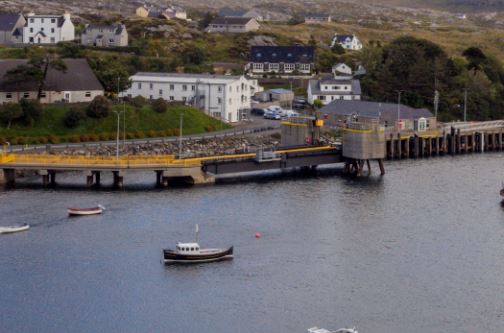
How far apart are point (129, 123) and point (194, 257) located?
36.2 meters

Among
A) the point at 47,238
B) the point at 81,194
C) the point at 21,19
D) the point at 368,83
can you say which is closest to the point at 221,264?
the point at 47,238

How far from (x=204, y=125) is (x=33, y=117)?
1510cm

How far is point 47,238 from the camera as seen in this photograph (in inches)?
2391

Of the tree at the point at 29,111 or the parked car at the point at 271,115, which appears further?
the parked car at the point at 271,115

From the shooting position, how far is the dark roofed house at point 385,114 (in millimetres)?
98562

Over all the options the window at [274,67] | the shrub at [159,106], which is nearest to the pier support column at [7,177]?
the shrub at [159,106]

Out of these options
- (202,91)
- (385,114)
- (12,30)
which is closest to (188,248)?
(385,114)

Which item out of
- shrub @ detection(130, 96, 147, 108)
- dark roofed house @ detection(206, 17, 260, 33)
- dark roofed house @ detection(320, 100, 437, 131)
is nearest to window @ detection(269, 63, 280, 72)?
dark roofed house @ detection(206, 17, 260, 33)

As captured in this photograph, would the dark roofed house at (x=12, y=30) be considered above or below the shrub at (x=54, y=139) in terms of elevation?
above

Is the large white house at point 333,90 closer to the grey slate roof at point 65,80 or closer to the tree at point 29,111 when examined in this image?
the grey slate roof at point 65,80

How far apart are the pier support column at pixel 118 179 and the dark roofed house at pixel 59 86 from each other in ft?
65.4

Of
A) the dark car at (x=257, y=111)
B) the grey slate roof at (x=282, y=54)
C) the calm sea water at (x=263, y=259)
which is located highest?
the grey slate roof at (x=282, y=54)

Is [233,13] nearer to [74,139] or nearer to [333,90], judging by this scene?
[333,90]

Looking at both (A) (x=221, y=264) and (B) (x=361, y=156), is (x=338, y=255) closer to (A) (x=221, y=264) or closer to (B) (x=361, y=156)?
(A) (x=221, y=264)
